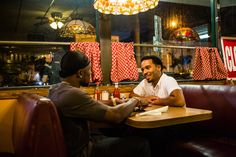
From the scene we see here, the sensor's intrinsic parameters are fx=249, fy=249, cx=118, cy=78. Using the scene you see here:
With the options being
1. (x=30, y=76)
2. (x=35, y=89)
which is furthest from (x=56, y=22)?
(x=35, y=89)

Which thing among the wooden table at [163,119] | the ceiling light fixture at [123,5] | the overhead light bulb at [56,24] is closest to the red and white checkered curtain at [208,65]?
the ceiling light fixture at [123,5]

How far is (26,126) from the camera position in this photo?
1.63m

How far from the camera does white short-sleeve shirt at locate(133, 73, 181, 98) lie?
2961 mm

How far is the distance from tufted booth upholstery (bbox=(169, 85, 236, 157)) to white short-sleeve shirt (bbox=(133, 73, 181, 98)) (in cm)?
38

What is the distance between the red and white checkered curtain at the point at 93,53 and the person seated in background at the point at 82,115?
4.66 feet

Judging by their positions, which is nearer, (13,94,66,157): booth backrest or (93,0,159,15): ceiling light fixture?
(13,94,66,157): booth backrest

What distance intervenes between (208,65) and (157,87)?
176 cm

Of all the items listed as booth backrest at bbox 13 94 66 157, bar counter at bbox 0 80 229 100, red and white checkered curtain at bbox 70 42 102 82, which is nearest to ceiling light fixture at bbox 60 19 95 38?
red and white checkered curtain at bbox 70 42 102 82

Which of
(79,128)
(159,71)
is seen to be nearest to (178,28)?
(159,71)

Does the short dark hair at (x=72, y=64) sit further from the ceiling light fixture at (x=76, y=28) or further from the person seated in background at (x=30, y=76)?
the ceiling light fixture at (x=76, y=28)

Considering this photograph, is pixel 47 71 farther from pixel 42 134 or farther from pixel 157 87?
pixel 42 134

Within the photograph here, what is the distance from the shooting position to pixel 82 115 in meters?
1.82

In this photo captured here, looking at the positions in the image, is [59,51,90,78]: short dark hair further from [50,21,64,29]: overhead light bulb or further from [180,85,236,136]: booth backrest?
[50,21,64,29]: overhead light bulb

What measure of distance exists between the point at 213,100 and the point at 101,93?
4.82 feet
